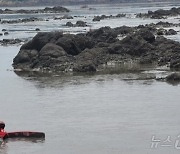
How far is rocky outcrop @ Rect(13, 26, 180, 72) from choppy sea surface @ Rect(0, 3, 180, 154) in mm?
2059

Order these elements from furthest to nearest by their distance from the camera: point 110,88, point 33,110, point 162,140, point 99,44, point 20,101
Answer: point 99,44 → point 110,88 → point 20,101 → point 33,110 → point 162,140

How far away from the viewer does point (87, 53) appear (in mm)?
37531

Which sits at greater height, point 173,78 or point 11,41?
point 11,41

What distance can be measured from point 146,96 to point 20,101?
229 inches

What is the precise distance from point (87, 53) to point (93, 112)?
1365 cm

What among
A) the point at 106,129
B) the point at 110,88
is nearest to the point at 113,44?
the point at 110,88

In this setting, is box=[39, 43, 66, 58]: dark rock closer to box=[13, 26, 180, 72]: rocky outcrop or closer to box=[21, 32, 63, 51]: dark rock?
box=[13, 26, 180, 72]: rocky outcrop

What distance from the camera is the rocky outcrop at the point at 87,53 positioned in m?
36.0

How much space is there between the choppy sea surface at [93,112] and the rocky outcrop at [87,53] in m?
2.06

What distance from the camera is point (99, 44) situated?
40875 mm

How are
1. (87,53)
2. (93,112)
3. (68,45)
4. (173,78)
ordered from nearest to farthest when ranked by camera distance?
1. (93,112)
2. (173,78)
3. (87,53)
4. (68,45)

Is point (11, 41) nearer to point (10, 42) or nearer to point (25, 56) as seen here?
point (10, 42)

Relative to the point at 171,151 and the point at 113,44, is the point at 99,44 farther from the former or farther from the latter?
the point at 171,151

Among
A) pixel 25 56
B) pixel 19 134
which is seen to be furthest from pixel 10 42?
pixel 19 134
